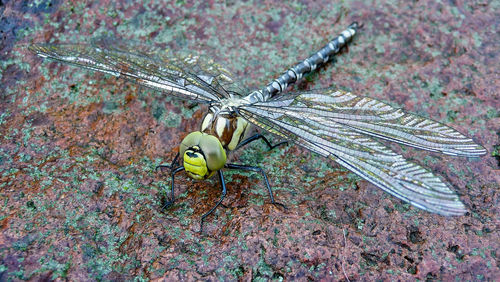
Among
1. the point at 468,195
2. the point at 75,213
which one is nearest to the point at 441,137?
the point at 468,195

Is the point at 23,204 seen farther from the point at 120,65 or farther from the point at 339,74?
the point at 339,74

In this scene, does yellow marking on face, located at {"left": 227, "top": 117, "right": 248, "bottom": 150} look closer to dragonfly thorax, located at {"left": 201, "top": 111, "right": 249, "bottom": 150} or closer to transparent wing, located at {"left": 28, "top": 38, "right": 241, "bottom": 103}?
dragonfly thorax, located at {"left": 201, "top": 111, "right": 249, "bottom": 150}

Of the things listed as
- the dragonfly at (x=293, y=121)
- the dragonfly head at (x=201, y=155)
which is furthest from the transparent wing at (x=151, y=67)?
the dragonfly head at (x=201, y=155)

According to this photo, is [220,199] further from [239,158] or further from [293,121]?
[293,121]

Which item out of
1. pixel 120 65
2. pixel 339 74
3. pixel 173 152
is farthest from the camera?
pixel 339 74

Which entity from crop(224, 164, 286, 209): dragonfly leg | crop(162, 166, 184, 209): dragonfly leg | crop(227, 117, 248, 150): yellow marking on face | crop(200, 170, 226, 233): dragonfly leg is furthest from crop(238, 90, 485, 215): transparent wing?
crop(162, 166, 184, 209): dragonfly leg

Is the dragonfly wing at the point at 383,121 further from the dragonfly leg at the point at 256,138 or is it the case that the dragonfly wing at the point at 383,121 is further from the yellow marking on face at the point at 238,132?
the yellow marking on face at the point at 238,132

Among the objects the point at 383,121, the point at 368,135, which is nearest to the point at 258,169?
the point at 368,135
